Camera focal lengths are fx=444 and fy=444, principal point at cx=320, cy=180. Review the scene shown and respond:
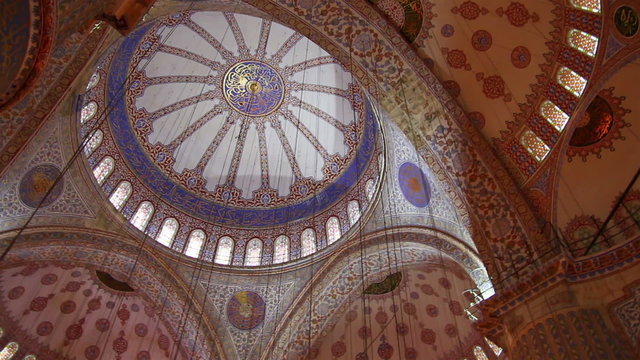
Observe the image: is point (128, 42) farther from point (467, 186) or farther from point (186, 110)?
point (467, 186)

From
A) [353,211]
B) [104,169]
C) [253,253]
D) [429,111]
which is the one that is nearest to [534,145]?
[429,111]

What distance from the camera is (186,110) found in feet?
41.0

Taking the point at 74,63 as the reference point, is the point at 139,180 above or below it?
above

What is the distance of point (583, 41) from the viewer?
19.0ft

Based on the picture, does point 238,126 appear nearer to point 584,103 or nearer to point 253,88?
point 253,88

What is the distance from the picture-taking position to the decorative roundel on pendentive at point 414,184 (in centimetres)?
844

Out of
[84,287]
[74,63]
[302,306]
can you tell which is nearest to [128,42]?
[74,63]

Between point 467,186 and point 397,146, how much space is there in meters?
2.23

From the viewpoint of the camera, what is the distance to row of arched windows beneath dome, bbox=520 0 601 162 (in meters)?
5.69

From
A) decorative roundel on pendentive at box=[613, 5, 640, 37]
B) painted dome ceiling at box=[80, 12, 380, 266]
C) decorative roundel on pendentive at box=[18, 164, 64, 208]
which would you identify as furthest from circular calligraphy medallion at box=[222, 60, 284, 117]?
decorative roundel on pendentive at box=[613, 5, 640, 37]

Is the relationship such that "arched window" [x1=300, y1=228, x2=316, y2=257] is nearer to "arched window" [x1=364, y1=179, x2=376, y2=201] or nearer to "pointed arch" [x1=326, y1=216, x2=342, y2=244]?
"pointed arch" [x1=326, y1=216, x2=342, y2=244]

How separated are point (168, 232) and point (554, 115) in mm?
8810

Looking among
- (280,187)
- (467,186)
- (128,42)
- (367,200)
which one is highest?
Answer: (128,42)

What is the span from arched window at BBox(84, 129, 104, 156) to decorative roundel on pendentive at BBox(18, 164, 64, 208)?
3.97 feet
